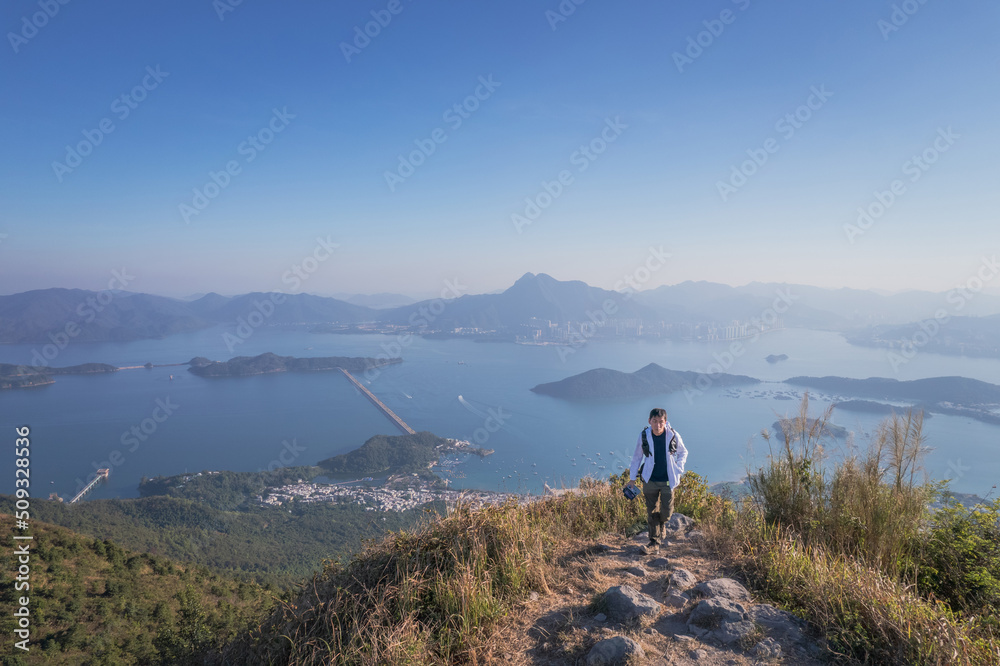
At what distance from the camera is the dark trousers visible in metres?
4.47

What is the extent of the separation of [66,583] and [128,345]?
17853 centimetres

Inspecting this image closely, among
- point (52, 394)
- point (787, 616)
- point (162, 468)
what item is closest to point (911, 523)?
point (787, 616)

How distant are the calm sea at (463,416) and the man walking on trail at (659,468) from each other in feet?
82.0

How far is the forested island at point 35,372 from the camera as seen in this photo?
97688 millimetres

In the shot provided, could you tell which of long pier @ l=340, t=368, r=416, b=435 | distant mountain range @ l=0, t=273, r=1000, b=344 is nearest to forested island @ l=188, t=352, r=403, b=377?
long pier @ l=340, t=368, r=416, b=435

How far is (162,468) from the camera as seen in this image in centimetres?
6062

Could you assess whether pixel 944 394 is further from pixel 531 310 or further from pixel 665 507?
pixel 531 310

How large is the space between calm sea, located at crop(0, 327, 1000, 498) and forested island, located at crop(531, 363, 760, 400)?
10.2 feet

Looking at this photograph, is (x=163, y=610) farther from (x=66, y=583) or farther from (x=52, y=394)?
(x=52, y=394)

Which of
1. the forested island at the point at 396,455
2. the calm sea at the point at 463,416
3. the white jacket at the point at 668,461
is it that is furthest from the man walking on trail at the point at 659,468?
the forested island at the point at 396,455

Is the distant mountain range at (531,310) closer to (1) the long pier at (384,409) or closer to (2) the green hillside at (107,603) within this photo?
(1) the long pier at (384,409)

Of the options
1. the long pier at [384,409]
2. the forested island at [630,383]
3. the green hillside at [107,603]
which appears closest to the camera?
the green hillside at [107,603]

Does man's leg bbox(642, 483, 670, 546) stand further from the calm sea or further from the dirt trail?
the calm sea

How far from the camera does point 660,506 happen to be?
4.60 m
